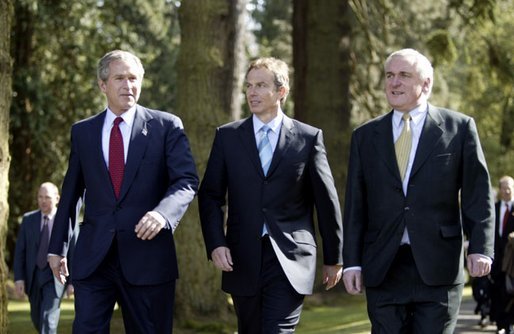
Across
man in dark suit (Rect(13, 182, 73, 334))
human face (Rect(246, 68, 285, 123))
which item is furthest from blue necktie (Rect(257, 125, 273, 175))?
man in dark suit (Rect(13, 182, 73, 334))

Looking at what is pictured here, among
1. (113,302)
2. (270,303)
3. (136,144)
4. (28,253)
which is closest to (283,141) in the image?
(136,144)

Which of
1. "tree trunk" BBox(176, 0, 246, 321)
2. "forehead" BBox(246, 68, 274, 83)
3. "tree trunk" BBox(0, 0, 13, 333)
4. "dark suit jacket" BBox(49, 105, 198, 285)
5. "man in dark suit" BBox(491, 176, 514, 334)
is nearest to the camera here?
"dark suit jacket" BBox(49, 105, 198, 285)

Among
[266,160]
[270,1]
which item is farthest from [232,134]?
[270,1]

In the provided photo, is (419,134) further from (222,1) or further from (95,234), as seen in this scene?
(222,1)

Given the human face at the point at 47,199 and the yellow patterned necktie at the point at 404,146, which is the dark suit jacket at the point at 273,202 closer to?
the yellow patterned necktie at the point at 404,146

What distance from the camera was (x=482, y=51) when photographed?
21.7 meters

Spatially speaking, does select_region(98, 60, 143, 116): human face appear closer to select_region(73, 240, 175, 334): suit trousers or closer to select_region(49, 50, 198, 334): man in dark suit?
select_region(49, 50, 198, 334): man in dark suit

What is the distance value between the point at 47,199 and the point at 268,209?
17.6 feet

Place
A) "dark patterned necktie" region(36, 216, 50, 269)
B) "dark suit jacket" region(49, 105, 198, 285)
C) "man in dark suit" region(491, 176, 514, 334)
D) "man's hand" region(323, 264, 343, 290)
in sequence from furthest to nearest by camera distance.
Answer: "man in dark suit" region(491, 176, 514, 334) → "dark patterned necktie" region(36, 216, 50, 269) → "man's hand" region(323, 264, 343, 290) → "dark suit jacket" region(49, 105, 198, 285)

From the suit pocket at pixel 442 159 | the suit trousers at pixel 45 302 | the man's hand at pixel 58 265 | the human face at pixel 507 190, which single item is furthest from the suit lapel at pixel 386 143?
the human face at pixel 507 190

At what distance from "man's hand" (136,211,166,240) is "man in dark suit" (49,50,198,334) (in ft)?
0.55

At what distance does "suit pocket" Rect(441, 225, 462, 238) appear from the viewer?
6.83 metres

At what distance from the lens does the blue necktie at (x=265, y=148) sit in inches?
299

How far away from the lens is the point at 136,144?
7297 millimetres
